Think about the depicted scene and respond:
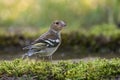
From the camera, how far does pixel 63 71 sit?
6.99 metres

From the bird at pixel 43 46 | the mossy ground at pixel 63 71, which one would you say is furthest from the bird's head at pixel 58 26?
the mossy ground at pixel 63 71

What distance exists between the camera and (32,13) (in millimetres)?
18344

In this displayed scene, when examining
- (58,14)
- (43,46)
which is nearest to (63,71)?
(43,46)

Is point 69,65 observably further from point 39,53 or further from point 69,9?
point 69,9

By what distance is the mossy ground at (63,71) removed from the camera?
22.6ft

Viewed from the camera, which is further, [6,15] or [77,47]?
[6,15]

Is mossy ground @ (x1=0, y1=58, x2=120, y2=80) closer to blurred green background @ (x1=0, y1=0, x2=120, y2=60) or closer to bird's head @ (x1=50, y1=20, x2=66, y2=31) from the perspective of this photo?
bird's head @ (x1=50, y1=20, x2=66, y2=31)

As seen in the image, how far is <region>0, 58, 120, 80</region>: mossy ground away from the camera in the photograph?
6875 mm

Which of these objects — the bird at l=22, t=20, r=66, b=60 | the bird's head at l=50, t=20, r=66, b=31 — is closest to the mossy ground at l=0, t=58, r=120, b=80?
the bird at l=22, t=20, r=66, b=60

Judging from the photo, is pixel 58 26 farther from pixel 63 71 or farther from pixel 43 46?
pixel 63 71

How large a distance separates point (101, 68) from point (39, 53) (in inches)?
63.4

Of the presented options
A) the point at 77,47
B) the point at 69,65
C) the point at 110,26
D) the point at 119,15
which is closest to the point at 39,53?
the point at 69,65

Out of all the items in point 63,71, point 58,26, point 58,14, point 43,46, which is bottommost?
point 63,71

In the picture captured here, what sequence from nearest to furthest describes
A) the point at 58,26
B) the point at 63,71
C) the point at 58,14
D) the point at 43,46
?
the point at 63,71 < the point at 43,46 < the point at 58,26 < the point at 58,14
